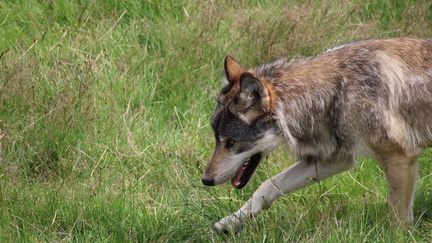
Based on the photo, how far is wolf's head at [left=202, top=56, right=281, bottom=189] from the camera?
6324 mm

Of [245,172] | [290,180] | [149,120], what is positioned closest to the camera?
[245,172]

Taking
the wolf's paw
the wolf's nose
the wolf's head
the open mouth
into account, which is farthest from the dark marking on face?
the wolf's paw

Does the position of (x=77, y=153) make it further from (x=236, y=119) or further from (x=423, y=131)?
(x=423, y=131)

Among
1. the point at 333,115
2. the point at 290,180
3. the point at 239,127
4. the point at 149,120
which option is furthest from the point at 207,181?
the point at 149,120

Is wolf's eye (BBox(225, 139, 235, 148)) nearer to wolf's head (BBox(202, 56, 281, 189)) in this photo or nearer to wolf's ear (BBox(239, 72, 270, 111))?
wolf's head (BBox(202, 56, 281, 189))

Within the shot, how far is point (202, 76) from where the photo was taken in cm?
852

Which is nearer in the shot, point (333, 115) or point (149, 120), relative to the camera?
point (333, 115)

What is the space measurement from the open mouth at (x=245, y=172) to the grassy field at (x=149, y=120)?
22 centimetres

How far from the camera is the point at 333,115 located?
21.0 ft

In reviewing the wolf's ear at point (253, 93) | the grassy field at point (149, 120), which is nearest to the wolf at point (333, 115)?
the wolf's ear at point (253, 93)

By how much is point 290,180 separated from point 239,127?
0.56 metres

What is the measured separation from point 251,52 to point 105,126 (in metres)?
1.62

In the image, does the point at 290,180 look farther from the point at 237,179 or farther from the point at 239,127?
the point at 239,127

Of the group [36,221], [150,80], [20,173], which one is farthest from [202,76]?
[36,221]
